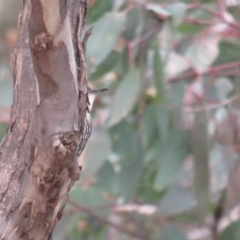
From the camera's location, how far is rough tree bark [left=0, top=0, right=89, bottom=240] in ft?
1.64

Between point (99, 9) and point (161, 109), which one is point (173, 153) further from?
point (99, 9)

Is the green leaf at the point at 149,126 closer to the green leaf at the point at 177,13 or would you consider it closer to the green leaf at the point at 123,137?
the green leaf at the point at 123,137

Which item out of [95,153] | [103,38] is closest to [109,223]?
[95,153]

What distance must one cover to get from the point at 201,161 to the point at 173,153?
0.12 meters

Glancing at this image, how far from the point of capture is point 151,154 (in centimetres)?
169

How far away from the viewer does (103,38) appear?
1287mm

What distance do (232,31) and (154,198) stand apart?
0.68 metres

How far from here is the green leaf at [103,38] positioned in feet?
4.18

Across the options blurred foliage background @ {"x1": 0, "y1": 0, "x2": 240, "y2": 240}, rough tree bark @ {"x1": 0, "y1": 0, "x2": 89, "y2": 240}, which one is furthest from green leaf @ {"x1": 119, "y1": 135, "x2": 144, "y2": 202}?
rough tree bark @ {"x1": 0, "y1": 0, "x2": 89, "y2": 240}

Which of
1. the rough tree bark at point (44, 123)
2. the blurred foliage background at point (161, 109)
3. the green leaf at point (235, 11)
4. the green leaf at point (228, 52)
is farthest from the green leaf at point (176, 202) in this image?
the rough tree bark at point (44, 123)

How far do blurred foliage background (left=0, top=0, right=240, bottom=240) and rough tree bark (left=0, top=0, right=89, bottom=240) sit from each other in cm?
63

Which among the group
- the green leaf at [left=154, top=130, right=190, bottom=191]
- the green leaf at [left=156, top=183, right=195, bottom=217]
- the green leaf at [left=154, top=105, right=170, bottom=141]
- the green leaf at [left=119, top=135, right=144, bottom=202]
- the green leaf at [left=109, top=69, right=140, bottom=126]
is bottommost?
the green leaf at [left=156, top=183, right=195, bottom=217]

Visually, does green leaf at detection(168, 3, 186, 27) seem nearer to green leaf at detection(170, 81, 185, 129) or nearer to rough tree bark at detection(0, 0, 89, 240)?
green leaf at detection(170, 81, 185, 129)

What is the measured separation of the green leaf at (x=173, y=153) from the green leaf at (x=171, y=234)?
148 millimetres
